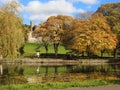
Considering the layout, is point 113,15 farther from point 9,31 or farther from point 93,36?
point 9,31

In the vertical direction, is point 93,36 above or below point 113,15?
below

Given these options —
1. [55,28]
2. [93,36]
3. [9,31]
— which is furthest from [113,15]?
[9,31]

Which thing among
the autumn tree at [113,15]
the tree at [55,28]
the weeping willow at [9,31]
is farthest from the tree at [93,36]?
the weeping willow at [9,31]

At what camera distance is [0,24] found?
4819 cm

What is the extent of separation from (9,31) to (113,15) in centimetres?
3701

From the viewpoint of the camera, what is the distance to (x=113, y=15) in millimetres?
78625

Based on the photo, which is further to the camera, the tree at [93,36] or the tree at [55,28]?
the tree at [55,28]

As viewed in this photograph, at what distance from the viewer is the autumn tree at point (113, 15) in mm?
75706

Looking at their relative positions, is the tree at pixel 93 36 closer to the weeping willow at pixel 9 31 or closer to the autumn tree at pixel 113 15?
the autumn tree at pixel 113 15

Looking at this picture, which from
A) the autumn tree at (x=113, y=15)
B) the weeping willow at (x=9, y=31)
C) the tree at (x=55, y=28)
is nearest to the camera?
the weeping willow at (x=9, y=31)

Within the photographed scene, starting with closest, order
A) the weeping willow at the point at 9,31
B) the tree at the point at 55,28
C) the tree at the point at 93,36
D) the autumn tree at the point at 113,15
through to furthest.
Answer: the weeping willow at the point at 9,31 < the tree at the point at 93,36 < the autumn tree at the point at 113,15 < the tree at the point at 55,28

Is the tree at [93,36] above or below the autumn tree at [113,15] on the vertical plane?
below

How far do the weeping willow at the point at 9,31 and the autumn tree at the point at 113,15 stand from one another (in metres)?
32.5

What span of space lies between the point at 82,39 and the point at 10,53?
27374 millimetres
